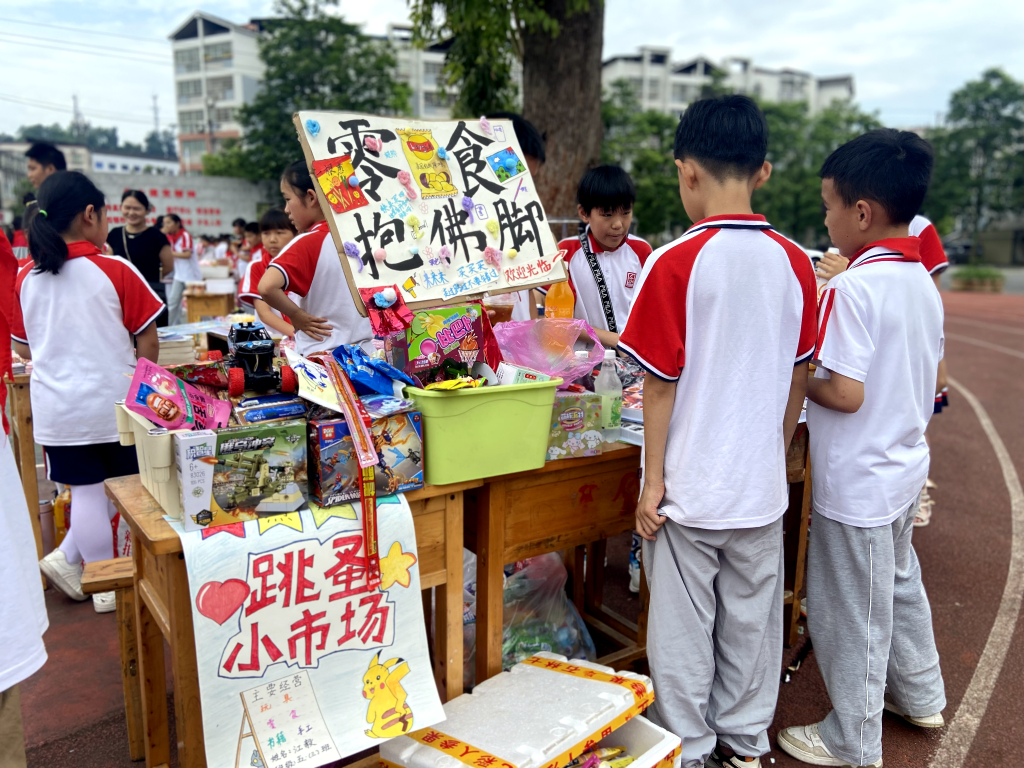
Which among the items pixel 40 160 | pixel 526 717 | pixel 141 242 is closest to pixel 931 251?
pixel 526 717

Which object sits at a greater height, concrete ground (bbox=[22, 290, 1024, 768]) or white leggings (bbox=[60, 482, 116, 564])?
white leggings (bbox=[60, 482, 116, 564])

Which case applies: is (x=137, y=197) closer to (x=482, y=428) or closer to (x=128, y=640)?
(x=128, y=640)

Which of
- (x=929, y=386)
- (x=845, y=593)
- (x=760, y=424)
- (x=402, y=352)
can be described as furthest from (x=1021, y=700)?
(x=402, y=352)

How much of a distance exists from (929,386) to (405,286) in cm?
180

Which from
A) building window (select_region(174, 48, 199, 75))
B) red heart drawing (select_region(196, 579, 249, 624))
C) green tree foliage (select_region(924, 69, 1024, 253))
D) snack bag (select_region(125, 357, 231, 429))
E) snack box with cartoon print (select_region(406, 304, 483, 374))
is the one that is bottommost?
red heart drawing (select_region(196, 579, 249, 624))

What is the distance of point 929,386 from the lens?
239 centimetres

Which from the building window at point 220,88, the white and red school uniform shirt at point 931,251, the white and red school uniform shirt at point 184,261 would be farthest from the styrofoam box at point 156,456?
the building window at point 220,88

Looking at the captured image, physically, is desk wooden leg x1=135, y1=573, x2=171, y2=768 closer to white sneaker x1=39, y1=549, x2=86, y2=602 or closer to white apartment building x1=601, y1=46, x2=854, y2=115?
white sneaker x1=39, y1=549, x2=86, y2=602

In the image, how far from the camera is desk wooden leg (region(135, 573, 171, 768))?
7.13 ft

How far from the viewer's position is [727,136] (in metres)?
1.98

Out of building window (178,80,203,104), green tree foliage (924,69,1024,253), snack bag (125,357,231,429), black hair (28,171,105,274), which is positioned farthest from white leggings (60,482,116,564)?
building window (178,80,203,104)

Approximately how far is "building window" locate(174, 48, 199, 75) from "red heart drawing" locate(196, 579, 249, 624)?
6471 centimetres

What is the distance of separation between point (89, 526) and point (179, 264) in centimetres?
762

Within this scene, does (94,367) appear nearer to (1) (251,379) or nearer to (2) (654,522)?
(1) (251,379)
